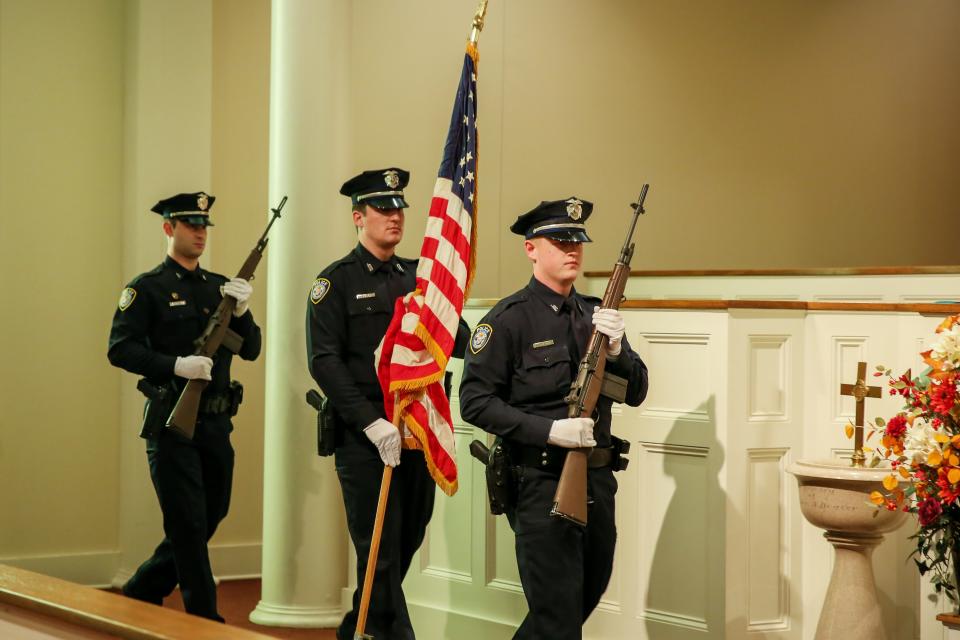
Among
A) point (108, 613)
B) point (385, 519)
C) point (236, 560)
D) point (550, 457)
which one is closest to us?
point (108, 613)

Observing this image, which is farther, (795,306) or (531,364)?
(795,306)

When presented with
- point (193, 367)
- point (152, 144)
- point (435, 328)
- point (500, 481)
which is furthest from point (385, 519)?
point (152, 144)

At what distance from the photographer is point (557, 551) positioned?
11.7ft

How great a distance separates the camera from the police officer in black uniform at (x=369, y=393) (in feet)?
12.9

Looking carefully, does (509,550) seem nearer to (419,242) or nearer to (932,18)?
(419,242)

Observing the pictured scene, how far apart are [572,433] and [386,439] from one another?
2.32 ft

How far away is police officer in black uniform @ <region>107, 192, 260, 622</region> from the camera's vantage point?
15.5 feet

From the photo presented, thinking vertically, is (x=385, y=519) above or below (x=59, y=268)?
below

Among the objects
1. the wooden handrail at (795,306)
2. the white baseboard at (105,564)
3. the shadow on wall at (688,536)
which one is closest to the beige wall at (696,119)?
the white baseboard at (105,564)

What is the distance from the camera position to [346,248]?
5.25 meters

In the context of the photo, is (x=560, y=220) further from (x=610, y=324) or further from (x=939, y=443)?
(x=939, y=443)

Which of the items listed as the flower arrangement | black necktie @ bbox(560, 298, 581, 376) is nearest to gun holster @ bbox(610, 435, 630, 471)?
black necktie @ bbox(560, 298, 581, 376)

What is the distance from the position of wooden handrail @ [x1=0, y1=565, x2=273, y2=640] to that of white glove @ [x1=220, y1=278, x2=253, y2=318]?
9.15 ft

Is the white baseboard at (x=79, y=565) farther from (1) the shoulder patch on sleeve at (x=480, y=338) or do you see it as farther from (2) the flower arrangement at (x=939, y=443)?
(2) the flower arrangement at (x=939, y=443)
